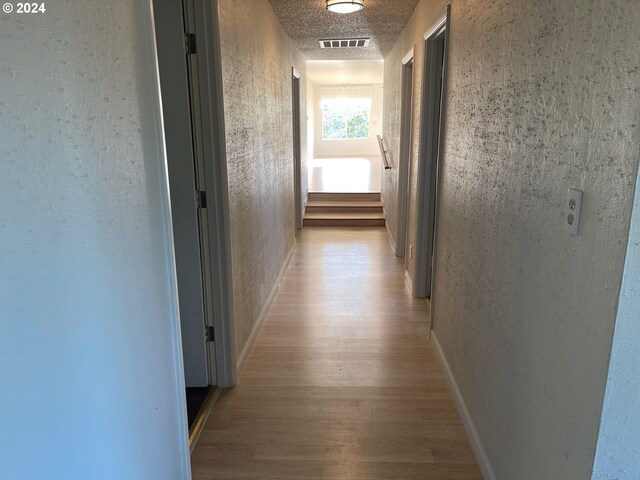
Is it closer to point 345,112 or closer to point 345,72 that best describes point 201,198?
point 345,72

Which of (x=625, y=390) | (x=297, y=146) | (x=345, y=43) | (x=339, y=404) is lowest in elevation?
(x=339, y=404)

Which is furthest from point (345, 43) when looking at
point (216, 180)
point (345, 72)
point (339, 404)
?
point (345, 72)

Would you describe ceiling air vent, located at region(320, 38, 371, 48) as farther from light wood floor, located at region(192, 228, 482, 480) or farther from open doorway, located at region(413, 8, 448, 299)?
A: light wood floor, located at region(192, 228, 482, 480)

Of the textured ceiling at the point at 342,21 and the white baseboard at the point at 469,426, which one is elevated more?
the textured ceiling at the point at 342,21

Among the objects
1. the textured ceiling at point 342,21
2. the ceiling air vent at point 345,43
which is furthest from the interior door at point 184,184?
the ceiling air vent at point 345,43

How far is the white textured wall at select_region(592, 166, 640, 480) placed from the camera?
0.96 meters

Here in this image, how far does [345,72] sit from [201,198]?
31.9ft

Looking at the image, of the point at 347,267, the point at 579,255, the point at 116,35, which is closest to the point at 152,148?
the point at 116,35

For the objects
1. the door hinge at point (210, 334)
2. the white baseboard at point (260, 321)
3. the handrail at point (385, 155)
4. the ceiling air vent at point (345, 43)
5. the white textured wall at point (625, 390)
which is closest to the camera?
the white textured wall at point (625, 390)

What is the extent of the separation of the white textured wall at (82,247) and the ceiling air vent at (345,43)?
439cm

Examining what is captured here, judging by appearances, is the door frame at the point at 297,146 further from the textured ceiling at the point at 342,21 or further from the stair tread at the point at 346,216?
the textured ceiling at the point at 342,21

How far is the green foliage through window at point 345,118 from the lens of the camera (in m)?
14.7

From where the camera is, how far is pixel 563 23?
1269 millimetres

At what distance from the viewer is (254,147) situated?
3.16 metres
